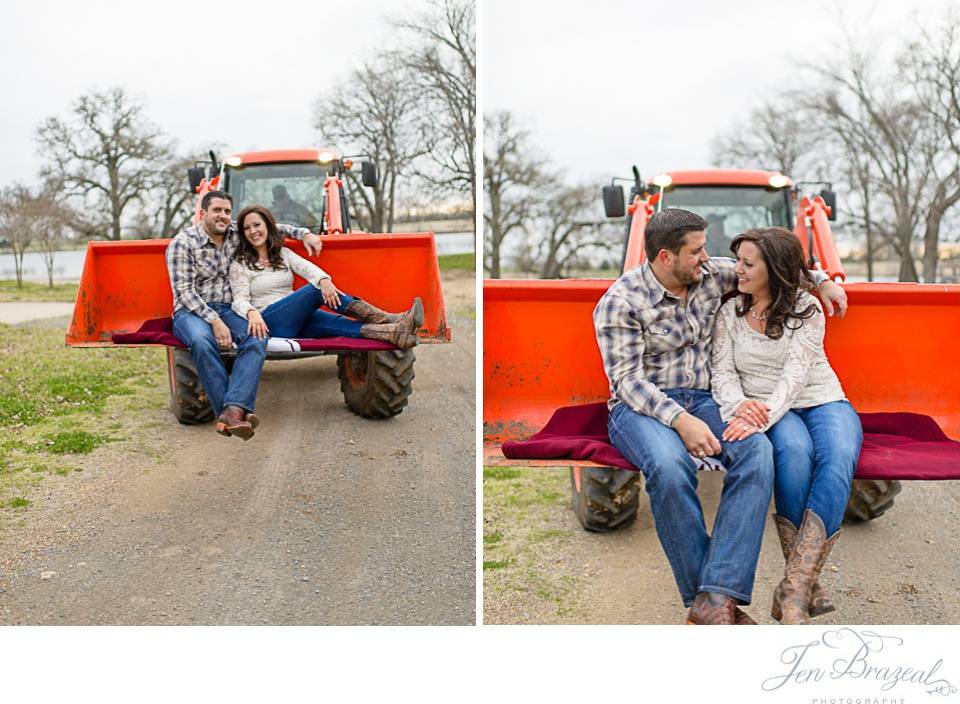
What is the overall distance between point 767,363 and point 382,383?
2315 millimetres

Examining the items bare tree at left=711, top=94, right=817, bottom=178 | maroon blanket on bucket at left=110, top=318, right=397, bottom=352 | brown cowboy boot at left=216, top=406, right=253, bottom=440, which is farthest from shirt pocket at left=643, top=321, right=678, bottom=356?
bare tree at left=711, top=94, right=817, bottom=178

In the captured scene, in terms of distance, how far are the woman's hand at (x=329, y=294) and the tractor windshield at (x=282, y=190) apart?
71.0 inches

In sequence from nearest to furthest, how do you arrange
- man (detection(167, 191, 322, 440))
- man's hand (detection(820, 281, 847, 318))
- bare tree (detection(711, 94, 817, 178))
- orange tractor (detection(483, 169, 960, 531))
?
man's hand (detection(820, 281, 847, 318)) < orange tractor (detection(483, 169, 960, 531)) < man (detection(167, 191, 322, 440)) < bare tree (detection(711, 94, 817, 178))

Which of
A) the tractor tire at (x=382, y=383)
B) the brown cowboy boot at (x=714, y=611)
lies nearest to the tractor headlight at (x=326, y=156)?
the tractor tire at (x=382, y=383)

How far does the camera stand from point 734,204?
4742 millimetres

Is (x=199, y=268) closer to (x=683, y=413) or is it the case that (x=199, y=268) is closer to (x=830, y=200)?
(x=683, y=413)

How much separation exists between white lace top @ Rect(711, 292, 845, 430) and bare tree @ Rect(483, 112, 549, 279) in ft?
4.37

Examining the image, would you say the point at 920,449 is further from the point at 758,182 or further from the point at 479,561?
the point at 758,182

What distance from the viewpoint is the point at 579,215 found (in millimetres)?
8352

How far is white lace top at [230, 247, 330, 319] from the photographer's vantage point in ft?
12.4

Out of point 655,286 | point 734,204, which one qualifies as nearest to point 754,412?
point 655,286

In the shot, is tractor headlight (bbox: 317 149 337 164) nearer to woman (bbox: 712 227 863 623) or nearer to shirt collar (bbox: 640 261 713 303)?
shirt collar (bbox: 640 261 713 303)
